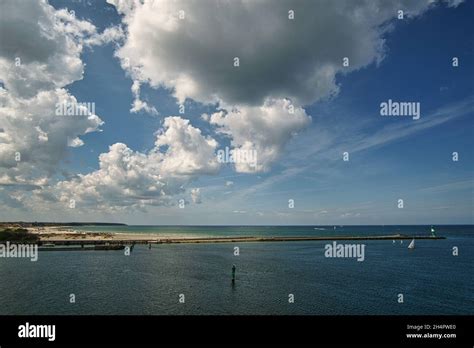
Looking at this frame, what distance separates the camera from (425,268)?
257 feet

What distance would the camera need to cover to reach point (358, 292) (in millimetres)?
51312

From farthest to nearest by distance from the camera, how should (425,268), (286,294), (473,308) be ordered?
(425,268) → (286,294) → (473,308)

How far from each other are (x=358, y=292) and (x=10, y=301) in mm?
48519

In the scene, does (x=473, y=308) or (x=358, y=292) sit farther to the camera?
(x=358, y=292)

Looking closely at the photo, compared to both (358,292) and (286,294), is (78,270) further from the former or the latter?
(358,292)

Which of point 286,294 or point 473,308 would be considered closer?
Answer: point 473,308

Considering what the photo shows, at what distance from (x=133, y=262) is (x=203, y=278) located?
29078 millimetres
